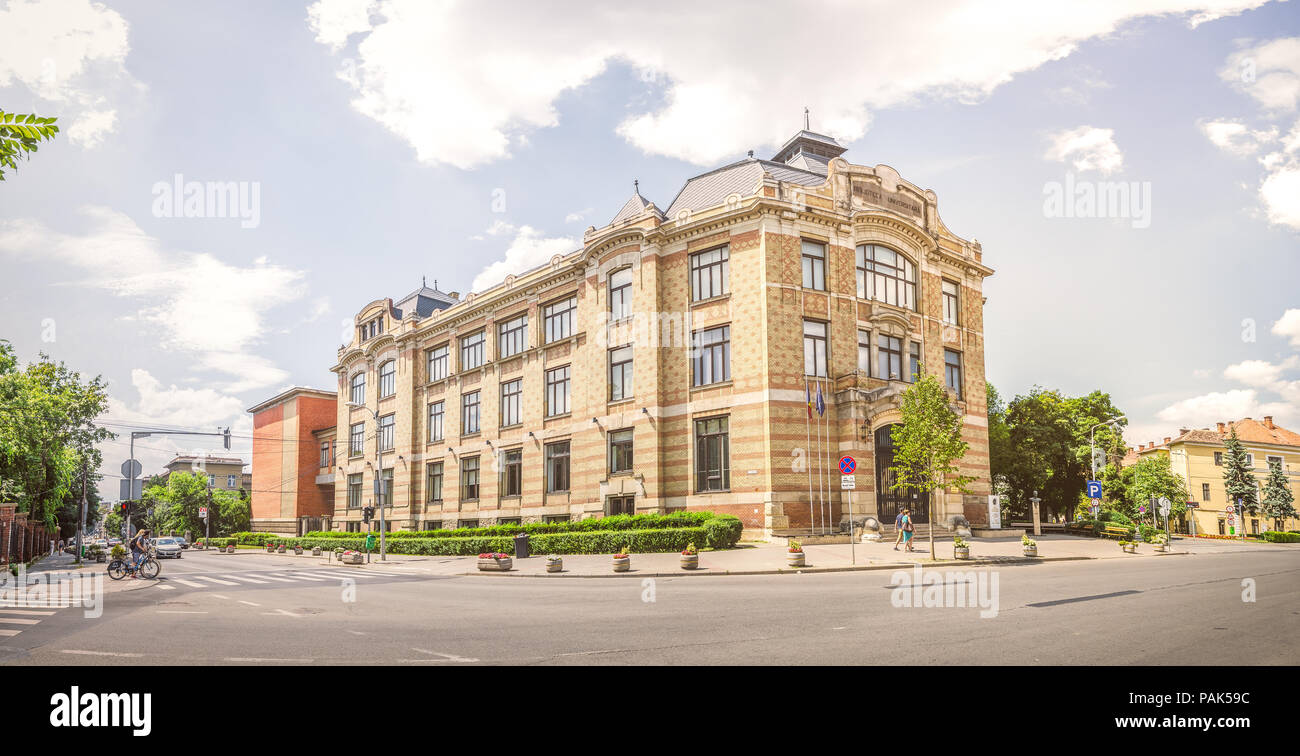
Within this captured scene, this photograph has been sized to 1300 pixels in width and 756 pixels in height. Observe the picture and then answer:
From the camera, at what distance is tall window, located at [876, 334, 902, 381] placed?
37.8m

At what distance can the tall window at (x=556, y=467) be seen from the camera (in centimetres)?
4278

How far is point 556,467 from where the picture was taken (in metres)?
43.4

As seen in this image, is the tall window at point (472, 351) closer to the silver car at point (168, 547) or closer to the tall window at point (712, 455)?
the tall window at point (712, 455)

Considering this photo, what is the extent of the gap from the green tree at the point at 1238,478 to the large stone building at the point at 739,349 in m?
39.2

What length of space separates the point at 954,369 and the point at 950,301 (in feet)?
12.5

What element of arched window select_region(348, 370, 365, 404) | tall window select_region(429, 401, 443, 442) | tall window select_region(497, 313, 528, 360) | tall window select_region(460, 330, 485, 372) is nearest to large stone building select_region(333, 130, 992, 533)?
tall window select_region(497, 313, 528, 360)

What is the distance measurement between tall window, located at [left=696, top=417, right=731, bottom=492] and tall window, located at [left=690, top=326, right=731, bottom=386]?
1.95m

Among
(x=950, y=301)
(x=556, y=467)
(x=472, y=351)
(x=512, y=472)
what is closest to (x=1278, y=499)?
(x=950, y=301)

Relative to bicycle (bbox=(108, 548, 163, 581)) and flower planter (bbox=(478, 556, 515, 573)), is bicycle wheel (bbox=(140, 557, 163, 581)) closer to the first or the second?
bicycle (bbox=(108, 548, 163, 581))

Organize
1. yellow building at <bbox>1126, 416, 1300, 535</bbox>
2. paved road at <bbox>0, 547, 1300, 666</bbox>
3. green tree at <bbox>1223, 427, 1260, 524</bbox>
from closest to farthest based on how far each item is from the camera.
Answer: paved road at <bbox>0, 547, 1300, 666</bbox> < green tree at <bbox>1223, 427, 1260, 524</bbox> < yellow building at <bbox>1126, 416, 1300, 535</bbox>

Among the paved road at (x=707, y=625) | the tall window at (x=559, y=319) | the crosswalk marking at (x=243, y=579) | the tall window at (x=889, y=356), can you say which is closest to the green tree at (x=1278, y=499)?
the tall window at (x=889, y=356)
